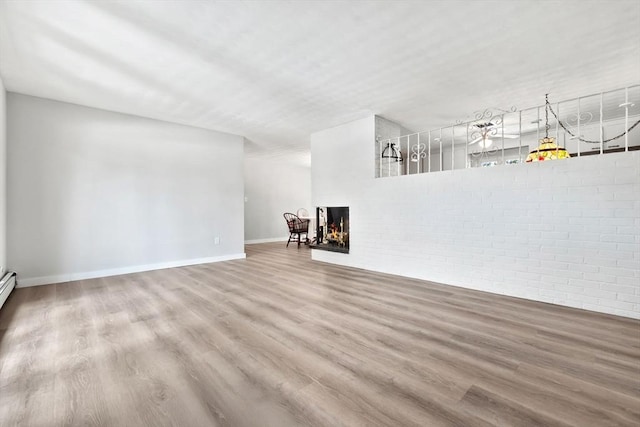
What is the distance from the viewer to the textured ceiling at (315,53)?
2287 millimetres

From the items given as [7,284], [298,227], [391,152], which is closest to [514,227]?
[391,152]

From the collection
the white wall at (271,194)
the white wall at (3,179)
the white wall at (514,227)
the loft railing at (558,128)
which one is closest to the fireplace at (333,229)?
the white wall at (514,227)

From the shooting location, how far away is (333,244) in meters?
5.65

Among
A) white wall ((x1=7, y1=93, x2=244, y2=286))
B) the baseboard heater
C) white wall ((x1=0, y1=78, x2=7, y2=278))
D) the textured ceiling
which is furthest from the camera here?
white wall ((x1=7, y1=93, x2=244, y2=286))

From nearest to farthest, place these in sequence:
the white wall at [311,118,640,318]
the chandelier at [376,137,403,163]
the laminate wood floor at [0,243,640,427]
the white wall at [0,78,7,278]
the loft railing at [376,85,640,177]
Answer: the laminate wood floor at [0,243,640,427] < the white wall at [311,118,640,318] < the white wall at [0,78,7,278] < the loft railing at [376,85,640,177] < the chandelier at [376,137,403,163]

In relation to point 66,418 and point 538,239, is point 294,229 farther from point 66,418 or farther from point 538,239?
point 66,418

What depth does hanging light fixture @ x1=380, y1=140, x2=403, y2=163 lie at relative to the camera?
195 inches

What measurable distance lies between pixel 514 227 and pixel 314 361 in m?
3.02

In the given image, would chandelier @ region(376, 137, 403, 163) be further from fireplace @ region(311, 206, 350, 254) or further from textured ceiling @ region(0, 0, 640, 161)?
fireplace @ region(311, 206, 350, 254)

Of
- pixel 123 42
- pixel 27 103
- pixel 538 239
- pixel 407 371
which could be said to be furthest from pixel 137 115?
pixel 538 239

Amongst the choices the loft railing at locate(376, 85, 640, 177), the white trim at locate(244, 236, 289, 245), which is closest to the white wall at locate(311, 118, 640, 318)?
the loft railing at locate(376, 85, 640, 177)

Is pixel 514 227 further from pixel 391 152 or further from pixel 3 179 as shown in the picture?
pixel 3 179

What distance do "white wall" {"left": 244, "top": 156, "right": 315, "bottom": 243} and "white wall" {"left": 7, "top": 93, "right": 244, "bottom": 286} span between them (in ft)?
9.27

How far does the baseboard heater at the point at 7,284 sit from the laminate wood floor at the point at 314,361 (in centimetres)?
13
